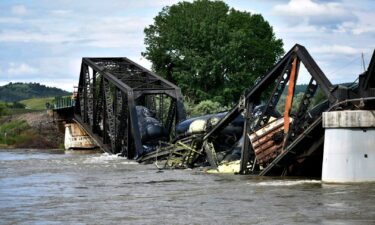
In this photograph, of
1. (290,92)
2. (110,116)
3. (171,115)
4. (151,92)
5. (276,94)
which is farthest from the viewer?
(110,116)

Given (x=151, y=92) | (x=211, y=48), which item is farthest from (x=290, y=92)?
(x=211, y=48)

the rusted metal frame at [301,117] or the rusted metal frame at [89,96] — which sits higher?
the rusted metal frame at [89,96]

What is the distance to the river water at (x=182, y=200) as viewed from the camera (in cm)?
2183

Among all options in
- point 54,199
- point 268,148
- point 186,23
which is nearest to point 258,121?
point 268,148

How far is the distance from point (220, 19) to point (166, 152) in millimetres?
49957

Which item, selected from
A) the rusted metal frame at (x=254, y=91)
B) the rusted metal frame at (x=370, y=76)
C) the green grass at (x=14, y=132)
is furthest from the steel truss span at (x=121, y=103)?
the green grass at (x=14, y=132)

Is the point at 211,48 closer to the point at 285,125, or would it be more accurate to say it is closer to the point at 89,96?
the point at 89,96

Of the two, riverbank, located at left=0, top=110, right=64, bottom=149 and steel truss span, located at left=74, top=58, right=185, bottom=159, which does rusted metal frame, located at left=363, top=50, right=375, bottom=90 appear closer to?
steel truss span, located at left=74, top=58, right=185, bottom=159

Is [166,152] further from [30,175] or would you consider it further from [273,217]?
[273,217]

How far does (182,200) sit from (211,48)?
64301 mm

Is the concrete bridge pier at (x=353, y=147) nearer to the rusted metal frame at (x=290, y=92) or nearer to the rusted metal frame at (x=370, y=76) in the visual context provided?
the rusted metal frame at (x=370, y=76)

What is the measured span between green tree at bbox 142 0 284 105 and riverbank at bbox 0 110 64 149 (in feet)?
49.6

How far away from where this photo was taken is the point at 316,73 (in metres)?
33.2

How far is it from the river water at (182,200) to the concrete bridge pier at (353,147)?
789 millimetres
